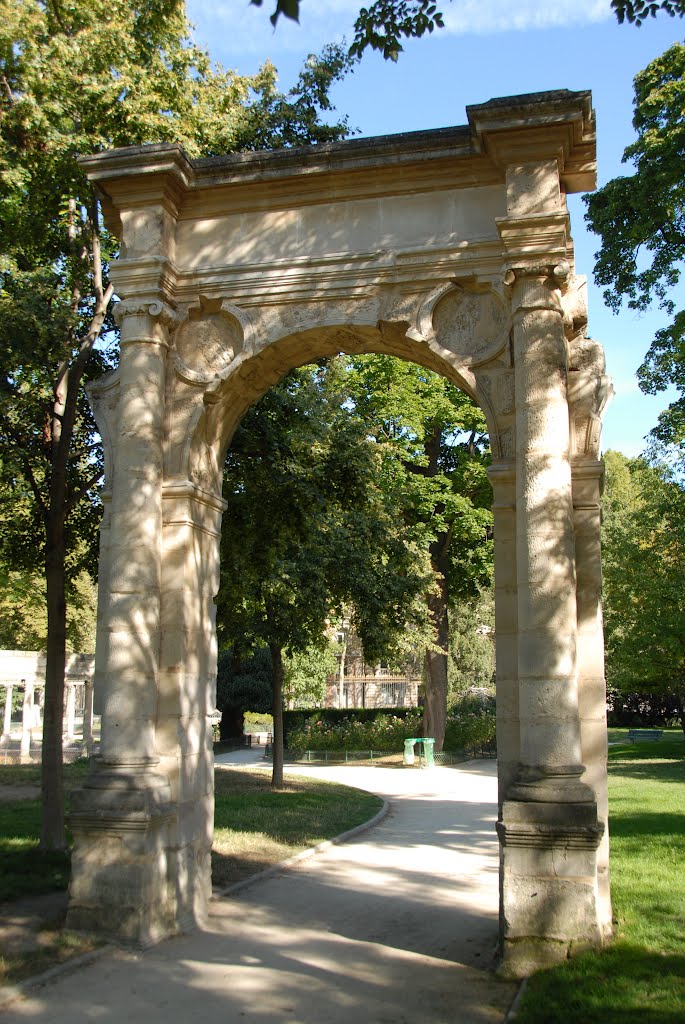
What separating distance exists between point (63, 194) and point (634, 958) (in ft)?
35.2

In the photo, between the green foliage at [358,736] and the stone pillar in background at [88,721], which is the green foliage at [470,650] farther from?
the stone pillar in background at [88,721]

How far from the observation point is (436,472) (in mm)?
28797

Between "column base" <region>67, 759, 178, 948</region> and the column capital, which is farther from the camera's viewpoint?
the column capital

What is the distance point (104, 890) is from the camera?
768cm

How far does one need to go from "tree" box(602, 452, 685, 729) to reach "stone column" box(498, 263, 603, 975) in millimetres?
17658

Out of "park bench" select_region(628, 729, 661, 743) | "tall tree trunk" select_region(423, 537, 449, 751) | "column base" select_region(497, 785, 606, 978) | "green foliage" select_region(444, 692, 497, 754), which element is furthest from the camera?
"park bench" select_region(628, 729, 661, 743)

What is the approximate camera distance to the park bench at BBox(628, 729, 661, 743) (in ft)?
120

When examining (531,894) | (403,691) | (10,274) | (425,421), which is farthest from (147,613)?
(403,691)

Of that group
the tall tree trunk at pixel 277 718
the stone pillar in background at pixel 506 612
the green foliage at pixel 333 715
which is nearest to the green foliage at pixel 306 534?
the tall tree trunk at pixel 277 718

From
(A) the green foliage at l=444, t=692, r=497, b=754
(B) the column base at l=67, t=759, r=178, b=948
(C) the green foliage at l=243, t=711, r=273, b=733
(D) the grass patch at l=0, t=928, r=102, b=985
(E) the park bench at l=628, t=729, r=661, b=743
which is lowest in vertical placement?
(C) the green foliage at l=243, t=711, r=273, b=733

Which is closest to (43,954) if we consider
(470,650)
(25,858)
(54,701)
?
(25,858)

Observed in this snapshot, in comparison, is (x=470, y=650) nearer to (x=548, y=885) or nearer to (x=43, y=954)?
(x=548, y=885)

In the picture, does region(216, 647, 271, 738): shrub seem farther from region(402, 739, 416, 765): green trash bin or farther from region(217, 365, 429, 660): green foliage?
region(217, 365, 429, 660): green foliage

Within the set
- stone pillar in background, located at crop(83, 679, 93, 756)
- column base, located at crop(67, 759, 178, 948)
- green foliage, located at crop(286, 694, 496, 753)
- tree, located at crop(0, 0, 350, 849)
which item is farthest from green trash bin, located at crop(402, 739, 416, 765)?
column base, located at crop(67, 759, 178, 948)
